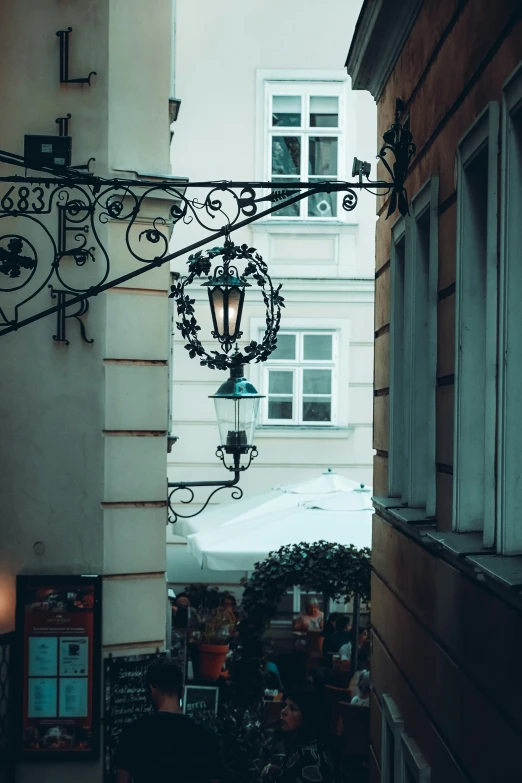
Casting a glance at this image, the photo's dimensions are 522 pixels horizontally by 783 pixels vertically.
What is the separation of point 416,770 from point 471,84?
9.66ft

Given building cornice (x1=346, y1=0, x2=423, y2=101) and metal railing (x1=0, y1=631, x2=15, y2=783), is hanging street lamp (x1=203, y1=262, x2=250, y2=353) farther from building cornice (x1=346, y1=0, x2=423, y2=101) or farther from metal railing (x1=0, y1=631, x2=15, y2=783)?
metal railing (x1=0, y1=631, x2=15, y2=783)

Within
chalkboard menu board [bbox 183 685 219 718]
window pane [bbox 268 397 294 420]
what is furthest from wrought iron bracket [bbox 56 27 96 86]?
window pane [bbox 268 397 294 420]

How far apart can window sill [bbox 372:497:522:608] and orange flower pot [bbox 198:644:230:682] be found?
752 centimetres

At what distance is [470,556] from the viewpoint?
11.4ft

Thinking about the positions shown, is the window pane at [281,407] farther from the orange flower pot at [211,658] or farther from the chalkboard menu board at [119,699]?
the chalkboard menu board at [119,699]

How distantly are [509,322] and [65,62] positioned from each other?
526 centimetres

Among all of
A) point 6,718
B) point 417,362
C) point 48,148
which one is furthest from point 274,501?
point 417,362

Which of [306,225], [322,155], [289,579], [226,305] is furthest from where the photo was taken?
[322,155]

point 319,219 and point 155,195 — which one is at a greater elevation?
point 319,219

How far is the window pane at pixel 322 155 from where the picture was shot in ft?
51.5

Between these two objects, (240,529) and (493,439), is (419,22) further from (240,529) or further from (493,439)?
(240,529)

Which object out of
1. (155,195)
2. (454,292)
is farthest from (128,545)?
(454,292)

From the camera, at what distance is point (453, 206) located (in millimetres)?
4258

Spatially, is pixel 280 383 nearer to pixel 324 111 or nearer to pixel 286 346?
pixel 286 346
